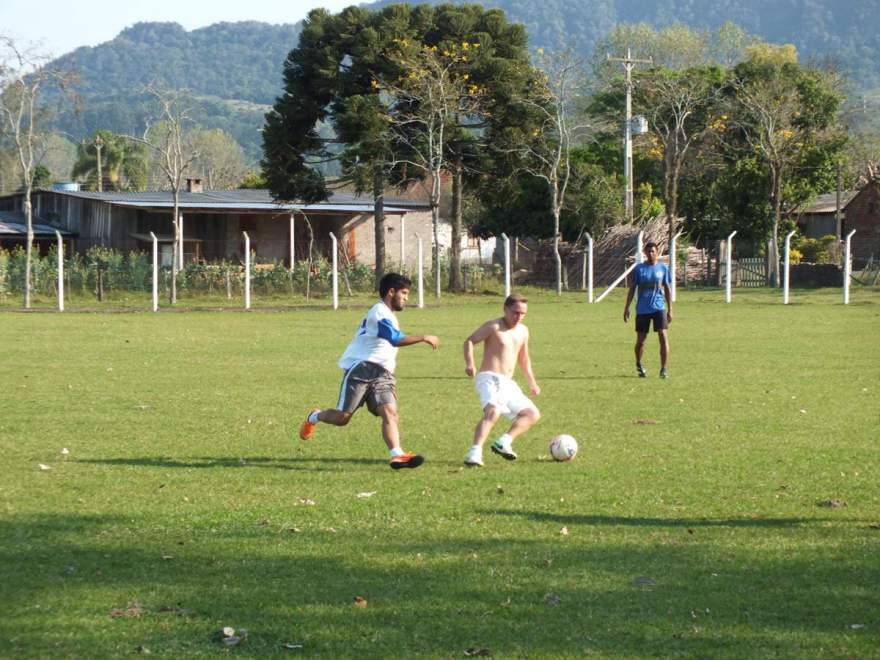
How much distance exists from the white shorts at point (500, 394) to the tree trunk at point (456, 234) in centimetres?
3385

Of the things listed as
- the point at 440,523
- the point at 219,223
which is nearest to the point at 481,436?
the point at 440,523

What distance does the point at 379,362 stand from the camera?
10.3 metres

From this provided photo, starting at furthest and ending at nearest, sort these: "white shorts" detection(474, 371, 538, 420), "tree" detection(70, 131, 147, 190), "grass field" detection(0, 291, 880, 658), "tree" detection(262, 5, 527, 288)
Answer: "tree" detection(70, 131, 147, 190) < "tree" detection(262, 5, 527, 288) < "white shorts" detection(474, 371, 538, 420) < "grass field" detection(0, 291, 880, 658)

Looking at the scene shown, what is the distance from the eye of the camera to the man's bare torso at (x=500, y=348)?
10406mm

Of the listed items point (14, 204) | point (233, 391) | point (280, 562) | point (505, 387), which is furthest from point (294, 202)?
point (280, 562)

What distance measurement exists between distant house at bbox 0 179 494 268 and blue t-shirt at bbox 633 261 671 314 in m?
33.8

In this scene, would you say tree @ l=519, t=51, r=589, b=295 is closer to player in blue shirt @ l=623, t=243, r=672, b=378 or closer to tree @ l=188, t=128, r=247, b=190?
player in blue shirt @ l=623, t=243, r=672, b=378

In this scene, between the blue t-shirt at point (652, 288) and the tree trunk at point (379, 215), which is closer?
the blue t-shirt at point (652, 288)

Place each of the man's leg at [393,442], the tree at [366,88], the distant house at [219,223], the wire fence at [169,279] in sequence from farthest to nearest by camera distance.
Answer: the distant house at [219,223]
the tree at [366,88]
the wire fence at [169,279]
the man's leg at [393,442]

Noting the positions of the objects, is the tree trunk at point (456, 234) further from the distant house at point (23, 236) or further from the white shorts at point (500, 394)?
the white shorts at point (500, 394)

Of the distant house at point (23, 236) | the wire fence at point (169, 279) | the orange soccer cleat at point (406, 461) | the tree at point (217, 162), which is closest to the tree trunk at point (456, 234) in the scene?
the wire fence at point (169, 279)

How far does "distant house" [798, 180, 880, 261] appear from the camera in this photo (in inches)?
2500

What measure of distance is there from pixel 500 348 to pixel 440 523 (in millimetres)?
2638

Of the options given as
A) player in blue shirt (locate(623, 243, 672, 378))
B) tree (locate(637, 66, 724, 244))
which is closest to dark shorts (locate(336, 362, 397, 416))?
player in blue shirt (locate(623, 243, 672, 378))
